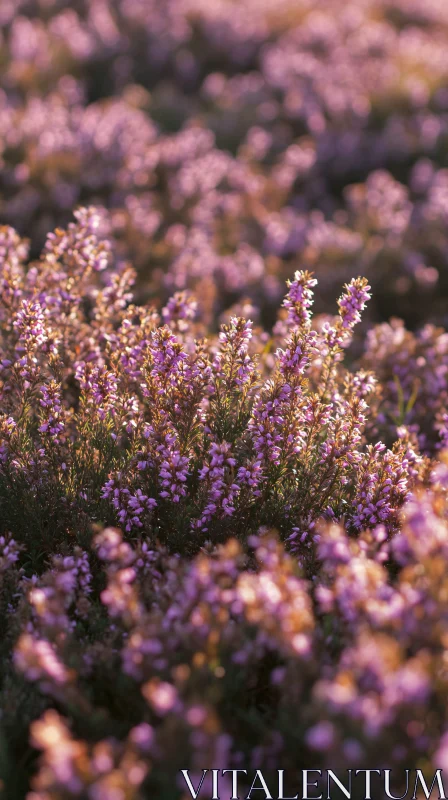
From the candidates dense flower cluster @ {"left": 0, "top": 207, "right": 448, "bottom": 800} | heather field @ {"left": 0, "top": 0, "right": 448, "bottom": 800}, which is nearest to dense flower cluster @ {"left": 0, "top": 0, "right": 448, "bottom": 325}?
heather field @ {"left": 0, "top": 0, "right": 448, "bottom": 800}

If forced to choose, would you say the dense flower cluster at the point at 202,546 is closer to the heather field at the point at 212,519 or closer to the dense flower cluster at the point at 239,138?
the heather field at the point at 212,519

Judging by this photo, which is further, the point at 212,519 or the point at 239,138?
the point at 239,138

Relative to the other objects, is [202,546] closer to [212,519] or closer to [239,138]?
[212,519]

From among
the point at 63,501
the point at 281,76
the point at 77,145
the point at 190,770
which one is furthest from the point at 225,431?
the point at 281,76

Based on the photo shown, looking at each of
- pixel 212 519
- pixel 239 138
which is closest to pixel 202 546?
pixel 212 519

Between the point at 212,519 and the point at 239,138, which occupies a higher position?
the point at 239,138

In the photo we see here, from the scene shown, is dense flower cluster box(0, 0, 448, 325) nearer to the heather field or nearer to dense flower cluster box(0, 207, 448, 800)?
the heather field

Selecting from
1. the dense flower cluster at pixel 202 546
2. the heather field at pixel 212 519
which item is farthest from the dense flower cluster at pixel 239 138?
the dense flower cluster at pixel 202 546

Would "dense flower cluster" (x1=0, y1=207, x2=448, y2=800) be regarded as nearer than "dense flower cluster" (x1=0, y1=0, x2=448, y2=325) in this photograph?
Yes

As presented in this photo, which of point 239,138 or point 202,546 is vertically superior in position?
point 239,138

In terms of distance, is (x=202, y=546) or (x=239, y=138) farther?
(x=239, y=138)

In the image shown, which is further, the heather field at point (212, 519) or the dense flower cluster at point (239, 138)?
the dense flower cluster at point (239, 138)
